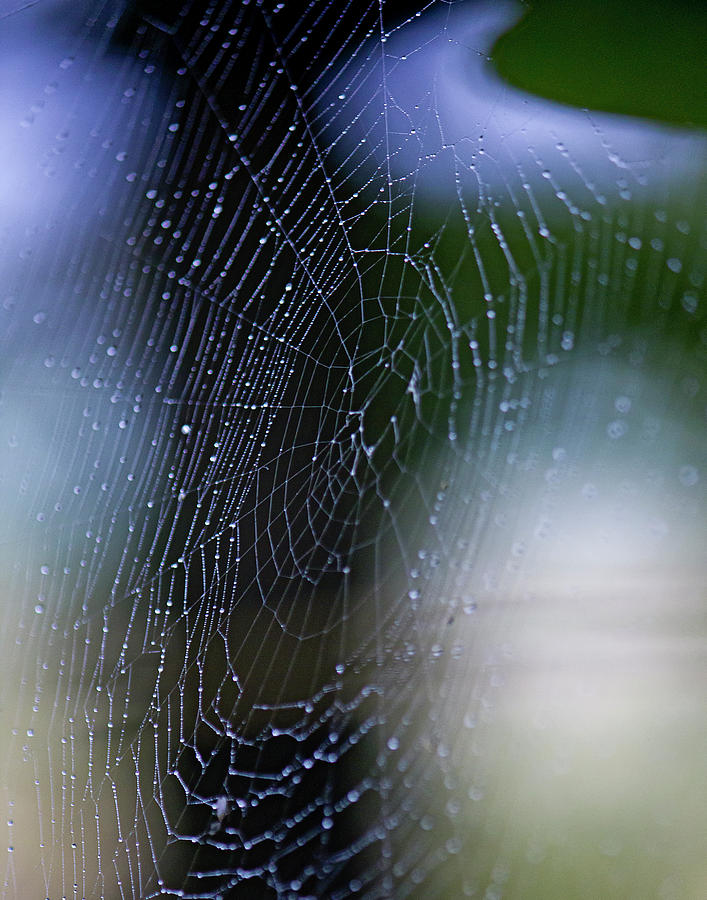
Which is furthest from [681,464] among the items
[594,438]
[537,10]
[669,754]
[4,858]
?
[4,858]

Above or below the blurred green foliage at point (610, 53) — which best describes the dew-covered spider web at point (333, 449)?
below

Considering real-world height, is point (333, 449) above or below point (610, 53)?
below

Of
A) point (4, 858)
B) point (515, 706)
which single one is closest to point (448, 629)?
point (515, 706)

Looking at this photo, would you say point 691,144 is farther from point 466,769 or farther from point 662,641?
point 466,769

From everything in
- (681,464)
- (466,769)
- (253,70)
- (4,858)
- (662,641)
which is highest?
(253,70)

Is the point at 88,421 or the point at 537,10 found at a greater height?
the point at 537,10

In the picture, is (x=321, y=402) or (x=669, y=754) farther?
(x=321, y=402)

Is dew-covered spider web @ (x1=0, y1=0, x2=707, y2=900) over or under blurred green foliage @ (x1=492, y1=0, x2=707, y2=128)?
under

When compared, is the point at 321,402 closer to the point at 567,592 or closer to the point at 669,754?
the point at 567,592
